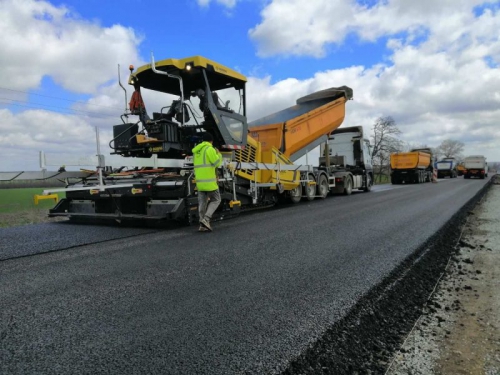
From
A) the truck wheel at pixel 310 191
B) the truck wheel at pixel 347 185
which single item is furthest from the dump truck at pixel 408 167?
the truck wheel at pixel 310 191

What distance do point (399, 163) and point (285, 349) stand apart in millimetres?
27386

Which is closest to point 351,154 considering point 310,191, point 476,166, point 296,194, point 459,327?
point 310,191

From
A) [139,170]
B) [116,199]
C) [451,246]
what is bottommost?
[451,246]

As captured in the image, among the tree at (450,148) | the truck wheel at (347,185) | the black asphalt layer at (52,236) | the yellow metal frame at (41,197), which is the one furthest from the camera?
the tree at (450,148)

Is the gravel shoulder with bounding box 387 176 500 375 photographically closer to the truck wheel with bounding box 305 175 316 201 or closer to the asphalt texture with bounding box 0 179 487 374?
the asphalt texture with bounding box 0 179 487 374

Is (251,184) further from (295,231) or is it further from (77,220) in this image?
(77,220)

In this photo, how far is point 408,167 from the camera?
26.5 metres

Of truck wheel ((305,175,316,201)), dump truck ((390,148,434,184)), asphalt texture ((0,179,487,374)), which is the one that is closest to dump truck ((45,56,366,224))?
asphalt texture ((0,179,487,374))

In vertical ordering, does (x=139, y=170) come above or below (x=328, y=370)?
above

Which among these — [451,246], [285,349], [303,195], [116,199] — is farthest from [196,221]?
[303,195]

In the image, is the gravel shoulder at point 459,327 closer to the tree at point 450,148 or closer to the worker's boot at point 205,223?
the worker's boot at point 205,223

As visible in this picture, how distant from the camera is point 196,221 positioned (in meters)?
6.49

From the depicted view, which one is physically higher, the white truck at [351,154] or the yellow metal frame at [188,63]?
the yellow metal frame at [188,63]

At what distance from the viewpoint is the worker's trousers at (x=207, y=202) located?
5926 millimetres
